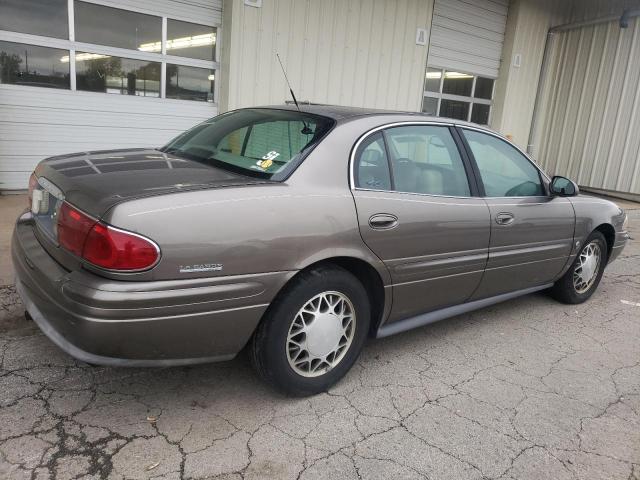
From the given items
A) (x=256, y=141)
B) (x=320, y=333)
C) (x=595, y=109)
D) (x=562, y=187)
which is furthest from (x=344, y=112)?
(x=595, y=109)

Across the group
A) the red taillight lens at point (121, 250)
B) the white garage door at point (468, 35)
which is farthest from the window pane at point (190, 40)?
the red taillight lens at point (121, 250)

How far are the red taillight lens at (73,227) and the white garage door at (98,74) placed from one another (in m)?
4.81

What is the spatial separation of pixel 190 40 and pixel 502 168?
5.22 meters

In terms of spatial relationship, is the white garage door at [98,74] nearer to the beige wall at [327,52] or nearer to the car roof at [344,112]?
the beige wall at [327,52]

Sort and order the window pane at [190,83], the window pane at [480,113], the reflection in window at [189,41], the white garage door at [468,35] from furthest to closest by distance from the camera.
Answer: the window pane at [480,113] → the white garage door at [468,35] → the window pane at [190,83] → the reflection in window at [189,41]

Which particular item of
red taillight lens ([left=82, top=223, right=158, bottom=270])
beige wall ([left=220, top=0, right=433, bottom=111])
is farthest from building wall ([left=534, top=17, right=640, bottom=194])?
red taillight lens ([left=82, top=223, right=158, bottom=270])

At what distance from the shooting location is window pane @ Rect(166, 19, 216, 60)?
7.14m

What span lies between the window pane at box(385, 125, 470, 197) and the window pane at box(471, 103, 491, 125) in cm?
847

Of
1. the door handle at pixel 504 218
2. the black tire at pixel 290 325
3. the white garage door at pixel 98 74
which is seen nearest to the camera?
the black tire at pixel 290 325

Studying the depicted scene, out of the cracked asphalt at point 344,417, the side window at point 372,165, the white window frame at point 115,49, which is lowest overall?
the cracked asphalt at point 344,417

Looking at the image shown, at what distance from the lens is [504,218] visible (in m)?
3.62

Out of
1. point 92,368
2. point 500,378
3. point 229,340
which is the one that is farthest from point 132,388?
point 500,378

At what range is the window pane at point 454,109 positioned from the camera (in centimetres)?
1063

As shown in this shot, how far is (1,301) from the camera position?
3.63m
